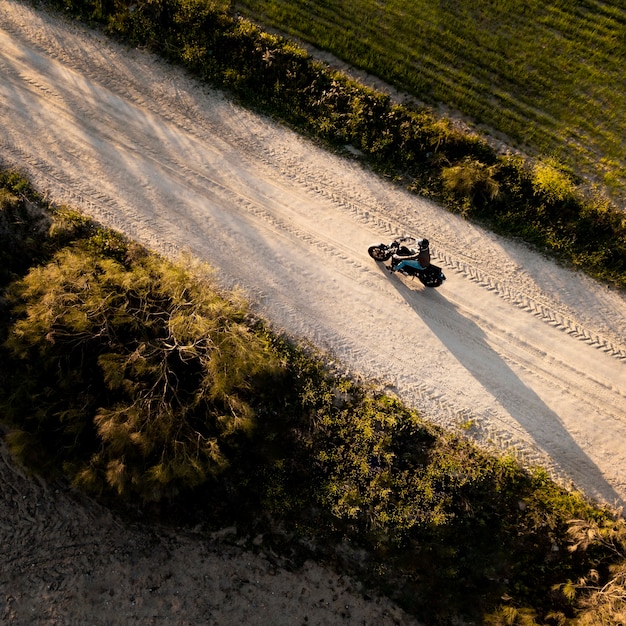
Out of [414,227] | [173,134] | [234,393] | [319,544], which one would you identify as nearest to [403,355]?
[414,227]

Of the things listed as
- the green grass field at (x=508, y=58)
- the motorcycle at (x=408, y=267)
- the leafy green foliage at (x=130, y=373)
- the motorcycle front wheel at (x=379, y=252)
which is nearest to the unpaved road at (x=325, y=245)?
the motorcycle front wheel at (x=379, y=252)

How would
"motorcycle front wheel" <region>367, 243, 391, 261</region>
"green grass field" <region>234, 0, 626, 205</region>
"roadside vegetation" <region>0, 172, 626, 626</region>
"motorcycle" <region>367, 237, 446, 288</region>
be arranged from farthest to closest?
"green grass field" <region>234, 0, 626, 205</region> < "motorcycle front wheel" <region>367, 243, 391, 261</region> < "motorcycle" <region>367, 237, 446, 288</region> < "roadside vegetation" <region>0, 172, 626, 626</region>

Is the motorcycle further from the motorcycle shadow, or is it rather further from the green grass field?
the green grass field

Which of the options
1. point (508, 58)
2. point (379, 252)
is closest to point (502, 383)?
point (379, 252)

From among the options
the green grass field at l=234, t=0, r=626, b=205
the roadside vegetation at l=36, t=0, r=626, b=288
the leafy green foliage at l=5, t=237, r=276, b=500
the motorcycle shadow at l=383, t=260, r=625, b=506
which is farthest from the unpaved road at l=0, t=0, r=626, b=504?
the green grass field at l=234, t=0, r=626, b=205

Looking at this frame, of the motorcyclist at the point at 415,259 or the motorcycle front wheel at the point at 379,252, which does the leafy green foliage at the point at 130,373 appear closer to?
the motorcycle front wheel at the point at 379,252

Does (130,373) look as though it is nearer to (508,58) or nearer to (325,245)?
(325,245)
